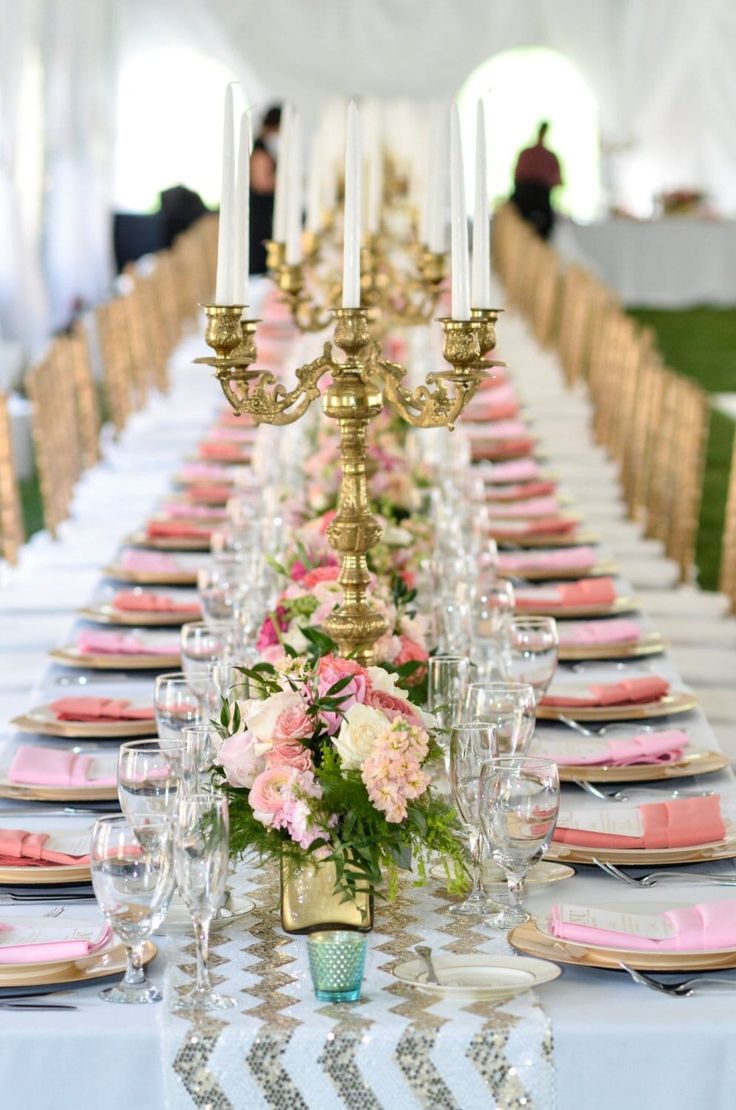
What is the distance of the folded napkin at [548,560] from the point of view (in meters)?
3.83

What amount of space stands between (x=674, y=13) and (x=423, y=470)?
18673mm

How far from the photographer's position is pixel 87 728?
8.84 ft

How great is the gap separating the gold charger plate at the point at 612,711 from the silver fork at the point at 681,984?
982 mm

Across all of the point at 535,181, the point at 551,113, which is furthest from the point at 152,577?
the point at 551,113

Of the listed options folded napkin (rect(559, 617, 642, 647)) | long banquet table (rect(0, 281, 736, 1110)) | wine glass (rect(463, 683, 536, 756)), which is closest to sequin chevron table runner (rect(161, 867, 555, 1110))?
long banquet table (rect(0, 281, 736, 1110))

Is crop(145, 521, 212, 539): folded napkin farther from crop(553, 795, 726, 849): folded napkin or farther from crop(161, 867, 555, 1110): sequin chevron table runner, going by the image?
crop(161, 867, 555, 1110): sequin chevron table runner

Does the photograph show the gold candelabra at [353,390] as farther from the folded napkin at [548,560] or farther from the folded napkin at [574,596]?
the folded napkin at [548,560]

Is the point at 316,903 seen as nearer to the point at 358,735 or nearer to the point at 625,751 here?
the point at 358,735

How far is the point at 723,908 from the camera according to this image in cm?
187

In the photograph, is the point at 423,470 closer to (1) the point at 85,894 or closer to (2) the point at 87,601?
(2) the point at 87,601

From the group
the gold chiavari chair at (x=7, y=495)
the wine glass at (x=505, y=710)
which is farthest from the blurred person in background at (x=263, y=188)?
the wine glass at (x=505, y=710)

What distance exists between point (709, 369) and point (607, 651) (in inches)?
440

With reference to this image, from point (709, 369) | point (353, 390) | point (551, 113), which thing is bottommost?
point (353, 390)

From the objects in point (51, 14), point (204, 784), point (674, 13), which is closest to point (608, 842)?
point (204, 784)
